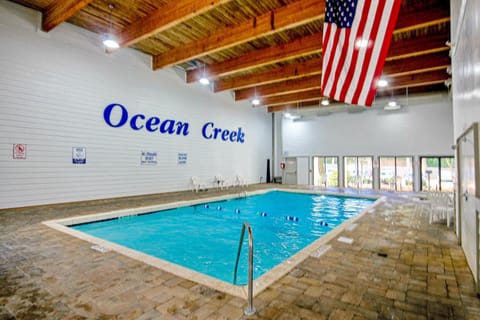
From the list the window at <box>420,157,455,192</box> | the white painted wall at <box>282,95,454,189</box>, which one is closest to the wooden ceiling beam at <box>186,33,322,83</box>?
the white painted wall at <box>282,95,454,189</box>

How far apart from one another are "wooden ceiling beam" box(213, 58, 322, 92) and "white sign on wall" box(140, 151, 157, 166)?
416 centimetres

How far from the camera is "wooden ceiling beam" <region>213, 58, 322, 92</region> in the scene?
27.0 feet

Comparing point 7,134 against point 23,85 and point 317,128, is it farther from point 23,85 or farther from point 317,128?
point 317,128

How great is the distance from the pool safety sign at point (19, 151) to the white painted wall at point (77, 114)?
0.07 meters

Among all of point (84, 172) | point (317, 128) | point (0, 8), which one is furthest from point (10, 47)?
point (317, 128)

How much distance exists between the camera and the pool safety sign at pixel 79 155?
6.59 m

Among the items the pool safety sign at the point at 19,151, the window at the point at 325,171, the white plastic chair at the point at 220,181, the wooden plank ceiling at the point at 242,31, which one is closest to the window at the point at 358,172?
the window at the point at 325,171

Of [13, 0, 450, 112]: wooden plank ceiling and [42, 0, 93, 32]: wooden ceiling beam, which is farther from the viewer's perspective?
[13, 0, 450, 112]: wooden plank ceiling

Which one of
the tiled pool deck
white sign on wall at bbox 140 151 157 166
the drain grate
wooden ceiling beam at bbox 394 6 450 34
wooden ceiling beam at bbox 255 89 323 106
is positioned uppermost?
wooden ceiling beam at bbox 255 89 323 106

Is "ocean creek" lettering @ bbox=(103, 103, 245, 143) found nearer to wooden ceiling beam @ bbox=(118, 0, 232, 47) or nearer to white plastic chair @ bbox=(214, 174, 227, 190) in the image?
white plastic chair @ bbox=(214, 174, 227, 190)

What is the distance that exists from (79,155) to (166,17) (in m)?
4.22

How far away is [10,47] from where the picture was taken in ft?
18.4

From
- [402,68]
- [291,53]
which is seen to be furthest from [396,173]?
[291,53]

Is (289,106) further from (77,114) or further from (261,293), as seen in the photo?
(261,293)
